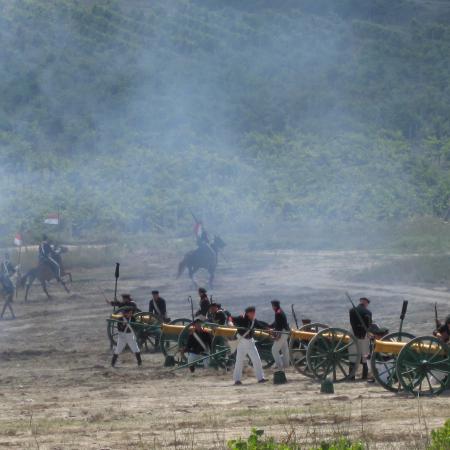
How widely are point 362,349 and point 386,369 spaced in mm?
1064

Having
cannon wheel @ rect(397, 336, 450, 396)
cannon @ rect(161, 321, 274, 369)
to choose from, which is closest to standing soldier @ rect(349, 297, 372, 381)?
cannon wheel @ rect(397, 336, 450, 396)

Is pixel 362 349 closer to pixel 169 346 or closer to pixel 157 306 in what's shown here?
pixel 169 346

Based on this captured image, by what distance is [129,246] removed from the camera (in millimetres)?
47750

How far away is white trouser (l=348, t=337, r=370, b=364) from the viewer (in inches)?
653

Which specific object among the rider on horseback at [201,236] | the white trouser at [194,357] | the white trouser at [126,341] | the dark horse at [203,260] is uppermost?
→ the rider on horseback at [201,236]

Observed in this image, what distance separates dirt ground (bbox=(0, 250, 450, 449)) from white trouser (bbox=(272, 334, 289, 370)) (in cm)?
28

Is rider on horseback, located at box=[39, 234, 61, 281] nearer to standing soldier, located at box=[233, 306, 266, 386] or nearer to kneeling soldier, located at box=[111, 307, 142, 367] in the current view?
kneeling soldier, located at box=[111, 307, 142, 367]

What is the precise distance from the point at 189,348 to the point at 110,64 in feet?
168

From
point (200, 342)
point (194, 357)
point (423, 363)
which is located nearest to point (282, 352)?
point (200, 342)

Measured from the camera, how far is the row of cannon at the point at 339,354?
1514cm

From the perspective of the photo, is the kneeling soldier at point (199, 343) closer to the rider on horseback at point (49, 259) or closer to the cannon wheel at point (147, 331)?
the cannon wheel at point (147, 331)

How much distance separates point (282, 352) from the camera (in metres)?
18.4

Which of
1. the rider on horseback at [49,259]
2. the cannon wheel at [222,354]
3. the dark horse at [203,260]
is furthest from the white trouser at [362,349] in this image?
the rider on horseback at [49,259]

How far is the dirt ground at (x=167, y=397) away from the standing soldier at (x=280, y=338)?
1.02 ft
